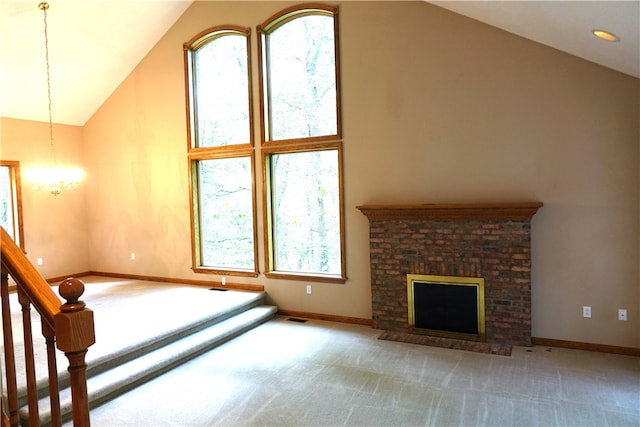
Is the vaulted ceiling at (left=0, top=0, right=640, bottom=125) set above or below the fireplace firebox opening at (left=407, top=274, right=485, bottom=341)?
above

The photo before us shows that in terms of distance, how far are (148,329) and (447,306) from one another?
3.22 meters

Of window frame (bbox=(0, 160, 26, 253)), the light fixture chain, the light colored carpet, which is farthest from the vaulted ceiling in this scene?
the light colored carpet

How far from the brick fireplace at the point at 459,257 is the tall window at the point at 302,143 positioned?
61 cm

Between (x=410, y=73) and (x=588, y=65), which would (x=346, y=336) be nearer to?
(x=410, y=73)

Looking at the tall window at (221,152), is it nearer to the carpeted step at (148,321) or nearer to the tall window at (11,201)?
the carpeted step at (148,321)

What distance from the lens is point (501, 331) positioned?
4.51m

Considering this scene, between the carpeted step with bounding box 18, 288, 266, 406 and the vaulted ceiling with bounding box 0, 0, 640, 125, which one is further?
the carpeted step with bounding box 18, 288, 266, 406

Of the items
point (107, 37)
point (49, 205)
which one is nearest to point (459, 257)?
point (107, 37)

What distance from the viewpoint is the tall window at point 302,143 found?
5422 millimetres

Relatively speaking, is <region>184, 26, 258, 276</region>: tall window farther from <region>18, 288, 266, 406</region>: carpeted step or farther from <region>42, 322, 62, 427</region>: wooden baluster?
<region>42, 322, 62, 427</region>: wooden baluster

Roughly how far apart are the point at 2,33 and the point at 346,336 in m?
5.55

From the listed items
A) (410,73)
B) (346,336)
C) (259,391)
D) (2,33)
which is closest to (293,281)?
(346,336)

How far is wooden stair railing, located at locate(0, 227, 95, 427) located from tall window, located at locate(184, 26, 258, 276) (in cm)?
432

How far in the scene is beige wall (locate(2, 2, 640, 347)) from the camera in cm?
414
